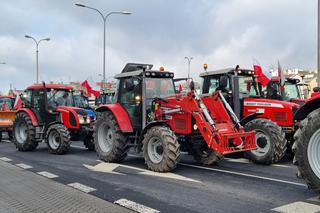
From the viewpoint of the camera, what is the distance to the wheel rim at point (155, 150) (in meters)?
9.15

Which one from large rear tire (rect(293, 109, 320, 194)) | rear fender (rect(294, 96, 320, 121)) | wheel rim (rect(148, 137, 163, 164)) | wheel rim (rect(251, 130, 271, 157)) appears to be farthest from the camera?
wheel rim (rect(251, 130, 271, 157))

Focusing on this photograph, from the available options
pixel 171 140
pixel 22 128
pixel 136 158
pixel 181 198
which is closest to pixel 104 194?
pixel 181 198

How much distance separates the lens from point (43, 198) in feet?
22.5

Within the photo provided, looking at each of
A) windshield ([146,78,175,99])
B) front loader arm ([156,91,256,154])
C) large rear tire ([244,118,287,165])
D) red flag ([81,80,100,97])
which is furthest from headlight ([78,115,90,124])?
red flag ([81,80,100,97])

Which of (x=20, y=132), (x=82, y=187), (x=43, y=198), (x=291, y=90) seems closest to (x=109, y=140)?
(x=82, y=187)


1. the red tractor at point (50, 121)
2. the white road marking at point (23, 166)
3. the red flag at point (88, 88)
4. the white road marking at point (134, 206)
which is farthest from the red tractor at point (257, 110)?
the red flag at point (88, 88)

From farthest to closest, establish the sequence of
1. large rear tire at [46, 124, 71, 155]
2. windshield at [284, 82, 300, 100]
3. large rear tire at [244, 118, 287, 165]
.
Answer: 1. windshield at [284, 82, 300, 100]
2. large rear tire at [46, 124, 71, 155]
3. large rear tire at [244, 118, 287, 165]

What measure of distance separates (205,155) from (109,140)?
2765mm

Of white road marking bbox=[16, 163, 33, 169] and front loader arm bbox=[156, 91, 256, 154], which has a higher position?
front loader arm bbox=[156, 91, 256, 154]

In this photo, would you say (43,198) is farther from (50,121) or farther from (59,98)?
(59,98)

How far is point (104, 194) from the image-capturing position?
23.1ft

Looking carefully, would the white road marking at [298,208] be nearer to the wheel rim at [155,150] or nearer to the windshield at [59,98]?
the wheel rim at [155,150]

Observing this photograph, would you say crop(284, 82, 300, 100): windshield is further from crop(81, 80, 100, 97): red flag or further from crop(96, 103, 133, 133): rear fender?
crop(81, 80, 100, 97): red flag

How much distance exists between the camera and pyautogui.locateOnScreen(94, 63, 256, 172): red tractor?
8.75 m
